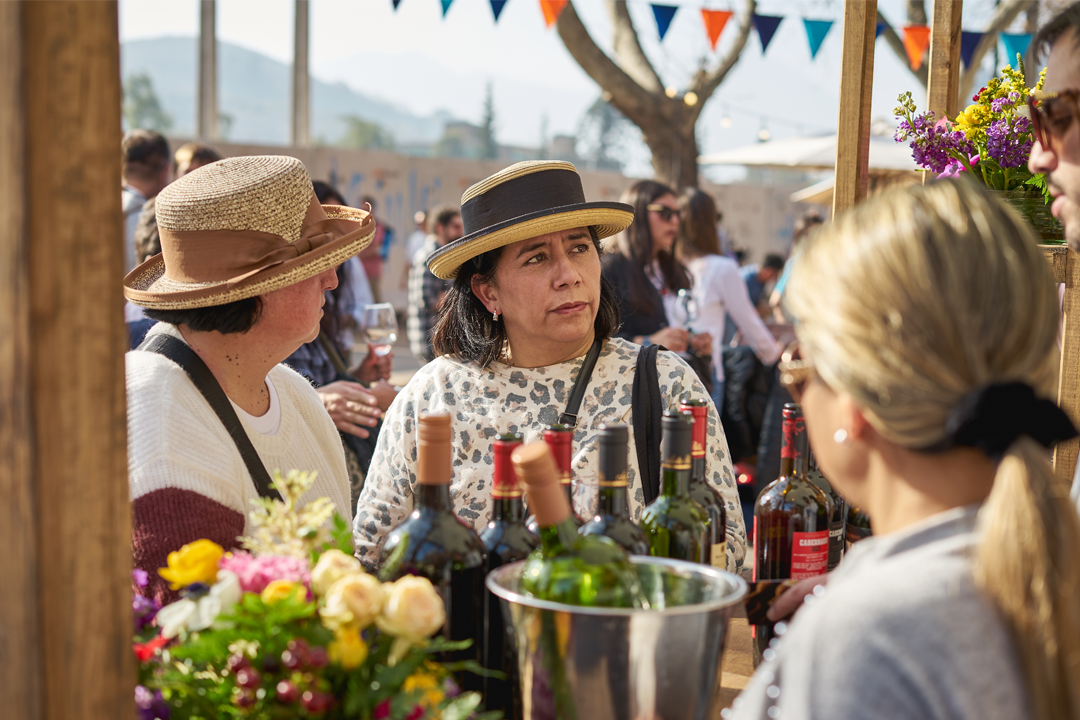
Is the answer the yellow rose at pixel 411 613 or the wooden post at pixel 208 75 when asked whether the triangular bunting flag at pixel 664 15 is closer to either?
the yellow rose at pixel 411 613

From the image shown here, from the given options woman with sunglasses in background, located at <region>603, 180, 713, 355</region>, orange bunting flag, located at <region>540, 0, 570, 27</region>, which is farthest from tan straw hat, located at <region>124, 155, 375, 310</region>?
orange bunting flag, located at <region>540, 0, 570, 27</region>

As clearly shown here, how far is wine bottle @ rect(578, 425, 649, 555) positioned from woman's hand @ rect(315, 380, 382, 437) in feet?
6.46

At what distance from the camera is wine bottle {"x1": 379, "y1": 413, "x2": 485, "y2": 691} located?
1188 millimetres

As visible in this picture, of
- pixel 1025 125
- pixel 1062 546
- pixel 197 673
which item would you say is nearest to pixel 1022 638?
pixel 1062 546

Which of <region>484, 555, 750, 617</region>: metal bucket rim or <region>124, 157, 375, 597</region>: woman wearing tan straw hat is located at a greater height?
<region>124, 157, 375, 597</region>: woman wearing tan straw hat

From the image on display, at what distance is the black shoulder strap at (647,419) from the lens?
214 centimetres

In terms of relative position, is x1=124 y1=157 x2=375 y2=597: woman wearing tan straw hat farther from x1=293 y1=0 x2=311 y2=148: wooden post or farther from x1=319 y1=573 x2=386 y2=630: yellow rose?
x1=293 y1=0 x2=311 y2=148: wooden post

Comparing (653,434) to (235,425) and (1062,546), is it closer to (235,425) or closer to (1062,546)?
(235,425)

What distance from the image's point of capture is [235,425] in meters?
1.81

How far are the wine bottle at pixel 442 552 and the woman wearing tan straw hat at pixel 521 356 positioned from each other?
0.97 metres

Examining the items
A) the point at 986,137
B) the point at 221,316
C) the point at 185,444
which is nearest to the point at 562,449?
the point at 185,444

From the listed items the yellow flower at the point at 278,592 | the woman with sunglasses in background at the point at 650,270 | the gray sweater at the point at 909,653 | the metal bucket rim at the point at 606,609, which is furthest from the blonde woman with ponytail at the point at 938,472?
the woman with sunglasses in background at the point at 650,270

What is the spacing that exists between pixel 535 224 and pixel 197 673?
1.49 metres

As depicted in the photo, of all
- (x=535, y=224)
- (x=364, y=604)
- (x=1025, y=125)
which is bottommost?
(x=364, y=604)
